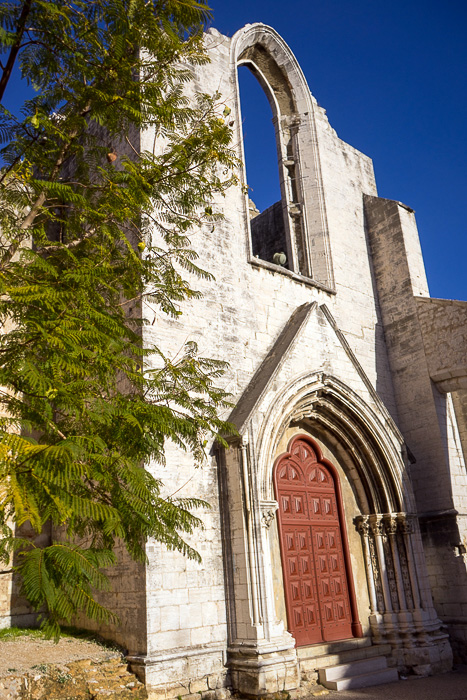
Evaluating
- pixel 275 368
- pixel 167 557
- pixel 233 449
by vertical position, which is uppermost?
pixel 275 368

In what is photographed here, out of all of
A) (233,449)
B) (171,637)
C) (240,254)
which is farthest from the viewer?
(240,254)

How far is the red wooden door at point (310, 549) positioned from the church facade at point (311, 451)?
27mm

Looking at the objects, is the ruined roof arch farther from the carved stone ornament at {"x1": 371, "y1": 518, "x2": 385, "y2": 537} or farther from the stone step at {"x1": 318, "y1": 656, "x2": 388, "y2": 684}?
the stone step at {"x1": 318, "y1": 656, "x2": 388, "y2": 684}

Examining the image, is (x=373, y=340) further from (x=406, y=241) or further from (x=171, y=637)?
(x=171, y=637)

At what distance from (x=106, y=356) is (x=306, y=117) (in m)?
9.36

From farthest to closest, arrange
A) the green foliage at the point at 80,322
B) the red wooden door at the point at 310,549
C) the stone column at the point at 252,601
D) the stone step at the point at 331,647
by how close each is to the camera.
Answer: the red wooden door at the point at 310,549 < the stone step at the point at 331,647 < the stone column at the point at 252,601 < the green foliage at the point at 80,322

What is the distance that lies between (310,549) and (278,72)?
963 cm

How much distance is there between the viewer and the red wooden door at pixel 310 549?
27.7 ft

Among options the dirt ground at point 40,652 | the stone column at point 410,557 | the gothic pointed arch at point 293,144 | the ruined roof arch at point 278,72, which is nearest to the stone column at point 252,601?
the dirt ground at point 40,652

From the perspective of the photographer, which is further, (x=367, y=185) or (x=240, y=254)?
(x=367, y=185)

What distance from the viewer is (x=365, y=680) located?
7789 millimetres

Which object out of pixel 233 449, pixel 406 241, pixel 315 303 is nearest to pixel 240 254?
pixel 315 303

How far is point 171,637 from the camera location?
672cm

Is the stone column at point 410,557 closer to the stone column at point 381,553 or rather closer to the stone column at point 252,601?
the stone column at point 381,553
